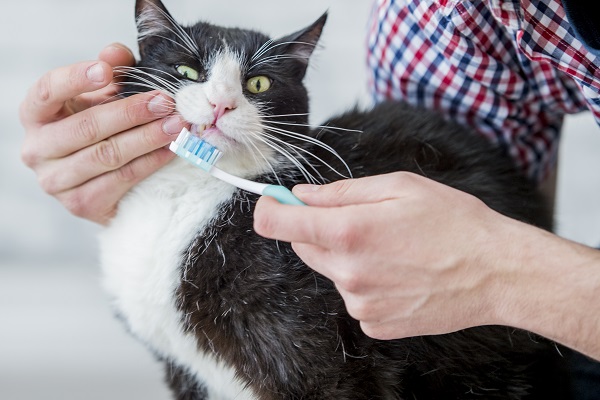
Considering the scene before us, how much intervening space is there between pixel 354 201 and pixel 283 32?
1.02 m

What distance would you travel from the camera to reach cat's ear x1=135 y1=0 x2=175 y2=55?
3.20 feet

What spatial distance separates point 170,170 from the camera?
1.01 metres

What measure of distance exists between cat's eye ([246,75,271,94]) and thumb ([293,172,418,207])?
0.97 feet

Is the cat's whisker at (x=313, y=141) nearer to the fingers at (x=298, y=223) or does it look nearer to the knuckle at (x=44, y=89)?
the fingers at (x=298, y=223)

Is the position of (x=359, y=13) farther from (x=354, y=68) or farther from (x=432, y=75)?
(x=432, y=75)

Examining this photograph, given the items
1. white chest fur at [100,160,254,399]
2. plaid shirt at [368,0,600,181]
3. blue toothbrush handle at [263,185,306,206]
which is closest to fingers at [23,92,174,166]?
white chest fur at [100,160,254,399]

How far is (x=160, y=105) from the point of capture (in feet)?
3.02

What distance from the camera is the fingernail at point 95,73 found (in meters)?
0.92

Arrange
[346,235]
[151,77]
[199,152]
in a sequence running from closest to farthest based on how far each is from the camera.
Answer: [346,235]
[199,152]
[151,77]

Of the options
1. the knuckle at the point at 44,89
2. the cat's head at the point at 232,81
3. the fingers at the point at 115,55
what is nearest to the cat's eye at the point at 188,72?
the cat's head at the point at 232,81

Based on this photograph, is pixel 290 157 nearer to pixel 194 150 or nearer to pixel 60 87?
pixel 194 150

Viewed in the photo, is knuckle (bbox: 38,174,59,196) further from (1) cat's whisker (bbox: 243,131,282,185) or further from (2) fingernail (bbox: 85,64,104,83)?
(1) cat's whisker (bbox: 243,131,282,185)

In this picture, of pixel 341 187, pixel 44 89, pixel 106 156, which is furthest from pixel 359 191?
pixel 44 89

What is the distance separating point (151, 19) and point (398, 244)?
0.56 meters
